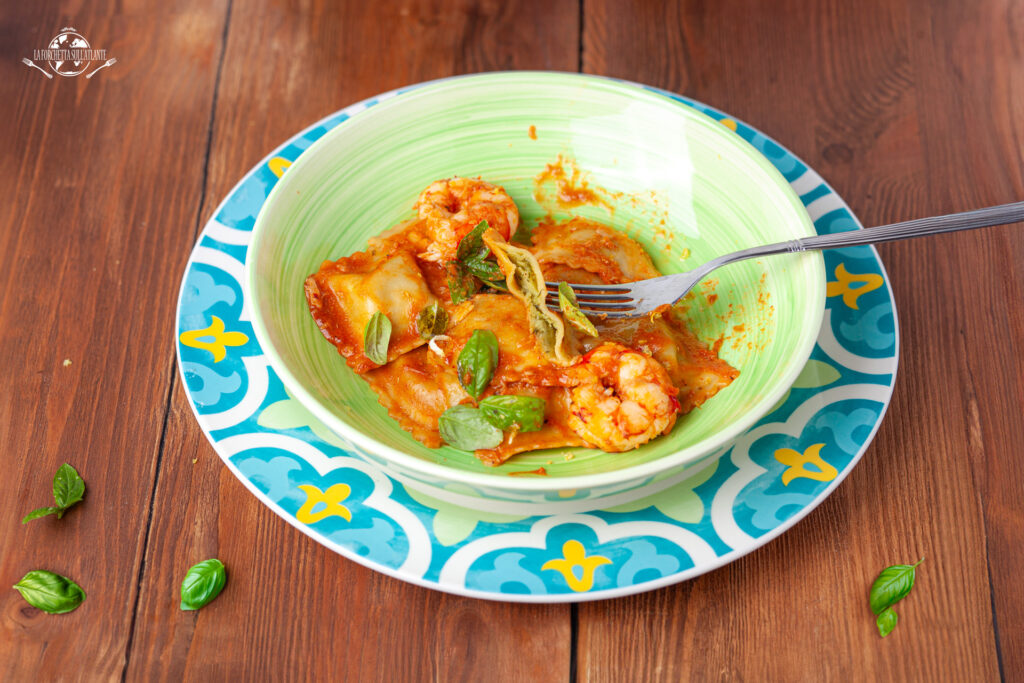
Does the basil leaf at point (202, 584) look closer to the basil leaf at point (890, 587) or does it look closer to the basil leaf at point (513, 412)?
the basil leaf at point (513, 412)

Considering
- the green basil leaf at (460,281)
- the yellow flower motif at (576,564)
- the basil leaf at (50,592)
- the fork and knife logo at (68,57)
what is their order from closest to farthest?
1. the yellow flower motif at (576,564)
2. the basil leaf at (50,592)
3. the green basil leaf at (460,281)
4. the fork and knife logo at (68,57)

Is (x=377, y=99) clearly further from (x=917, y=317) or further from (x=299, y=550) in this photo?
(x=917, y=317)

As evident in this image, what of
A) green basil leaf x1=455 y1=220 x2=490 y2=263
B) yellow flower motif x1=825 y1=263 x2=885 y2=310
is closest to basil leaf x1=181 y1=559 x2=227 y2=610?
green basil leaf x1=455 y1=220 x2=490 y2=263

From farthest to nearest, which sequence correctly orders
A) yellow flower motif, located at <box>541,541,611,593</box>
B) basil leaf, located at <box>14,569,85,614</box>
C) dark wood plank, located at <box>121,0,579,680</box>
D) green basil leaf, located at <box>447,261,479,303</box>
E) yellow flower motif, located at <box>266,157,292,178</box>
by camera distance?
yellow flower motif, located at <box>266,157,292,178</box>, green basil leaf, located at <box>447,261,479,303</box>, basil leaf, located at <box>14,569,85,614</box>, dark wood plank, located at <box>121,0,579,680</box>, yellow flower motif, located at <box>541,541,611,593</box>

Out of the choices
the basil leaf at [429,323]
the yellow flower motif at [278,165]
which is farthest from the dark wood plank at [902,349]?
the yellow flower motif at [278,165]

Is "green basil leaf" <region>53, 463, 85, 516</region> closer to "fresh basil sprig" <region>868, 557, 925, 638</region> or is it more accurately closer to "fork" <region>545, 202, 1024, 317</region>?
"fork" <region>545, 202, 1024, 317</region>

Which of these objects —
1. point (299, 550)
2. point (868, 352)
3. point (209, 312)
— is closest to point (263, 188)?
point (209, 312)
